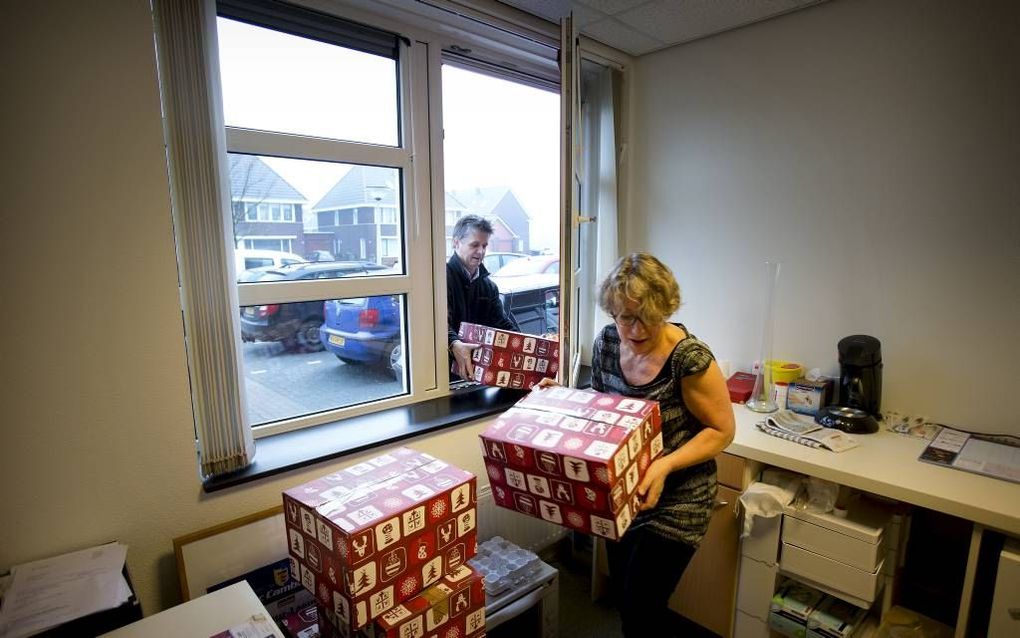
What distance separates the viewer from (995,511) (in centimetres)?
138

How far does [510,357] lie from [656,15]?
152 cm

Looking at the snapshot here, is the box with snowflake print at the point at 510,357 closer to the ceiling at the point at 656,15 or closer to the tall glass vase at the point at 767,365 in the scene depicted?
the tall glass vase at the point at 767,365

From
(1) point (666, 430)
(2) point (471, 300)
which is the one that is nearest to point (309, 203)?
(2) point (471, 300)

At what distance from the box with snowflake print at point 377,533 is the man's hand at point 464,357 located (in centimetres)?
77

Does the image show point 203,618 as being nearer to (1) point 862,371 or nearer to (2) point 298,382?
(2) point 298,382

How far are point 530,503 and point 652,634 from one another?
0.52 m

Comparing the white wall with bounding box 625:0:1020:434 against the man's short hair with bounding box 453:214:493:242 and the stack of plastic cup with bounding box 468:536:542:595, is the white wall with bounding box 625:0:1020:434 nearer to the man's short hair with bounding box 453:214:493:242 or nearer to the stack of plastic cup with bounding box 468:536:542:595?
the man's short hair with bounding box 453:214:493:242

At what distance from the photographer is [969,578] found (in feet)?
4.84

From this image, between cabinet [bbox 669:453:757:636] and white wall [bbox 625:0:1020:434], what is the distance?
713mm

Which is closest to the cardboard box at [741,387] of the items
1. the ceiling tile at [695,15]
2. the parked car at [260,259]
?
the ceiling tile at [695,15]

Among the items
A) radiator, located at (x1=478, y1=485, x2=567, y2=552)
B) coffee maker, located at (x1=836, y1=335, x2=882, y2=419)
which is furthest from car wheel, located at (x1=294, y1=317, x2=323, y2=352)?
coffee maker, located at (x1=836, y1=335, x2=882, y2=419)

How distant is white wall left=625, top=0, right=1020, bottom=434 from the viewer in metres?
1.79

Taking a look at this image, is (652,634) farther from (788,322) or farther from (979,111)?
(979,111)

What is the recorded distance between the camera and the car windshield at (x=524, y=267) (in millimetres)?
2637
